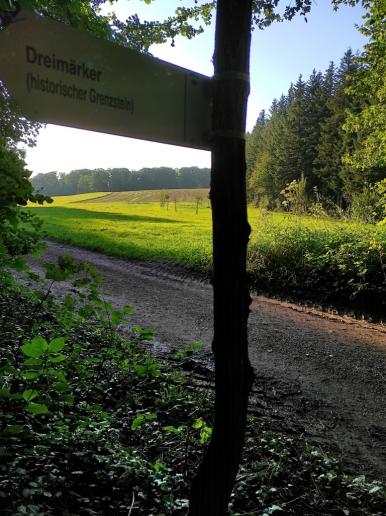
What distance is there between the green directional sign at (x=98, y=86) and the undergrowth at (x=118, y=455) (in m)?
1.08

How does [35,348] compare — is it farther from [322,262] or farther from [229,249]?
[322,262]

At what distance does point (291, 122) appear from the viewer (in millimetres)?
51156

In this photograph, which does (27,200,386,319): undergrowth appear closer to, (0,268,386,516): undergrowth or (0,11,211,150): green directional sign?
(0,268,386,516): undergrowth

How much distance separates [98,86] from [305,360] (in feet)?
17.7

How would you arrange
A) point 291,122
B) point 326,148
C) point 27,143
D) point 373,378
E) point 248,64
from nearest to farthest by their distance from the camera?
1. point 248,64
2. point 27,143
3. point 373,378
4. point 326,148
5. point 291,122

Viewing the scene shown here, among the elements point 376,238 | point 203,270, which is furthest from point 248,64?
point 203,270

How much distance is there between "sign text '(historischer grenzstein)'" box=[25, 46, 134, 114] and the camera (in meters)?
1.51

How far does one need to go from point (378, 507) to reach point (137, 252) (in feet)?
42.4

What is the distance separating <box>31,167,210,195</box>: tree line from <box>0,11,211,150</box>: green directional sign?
93.4 m

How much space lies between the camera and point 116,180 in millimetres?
98750

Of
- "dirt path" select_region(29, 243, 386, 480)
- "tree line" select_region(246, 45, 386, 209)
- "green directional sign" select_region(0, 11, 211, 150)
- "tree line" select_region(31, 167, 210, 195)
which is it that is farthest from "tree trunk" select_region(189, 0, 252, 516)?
"tree line" select_region(31, 167, 210, 195)

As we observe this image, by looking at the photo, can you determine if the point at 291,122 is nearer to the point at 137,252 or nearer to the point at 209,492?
the point at 137,252

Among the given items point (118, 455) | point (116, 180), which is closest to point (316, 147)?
point (118, 455)

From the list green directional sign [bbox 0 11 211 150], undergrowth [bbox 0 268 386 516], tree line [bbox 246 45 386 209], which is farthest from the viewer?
tree line [bbox 246 45 386 209]
